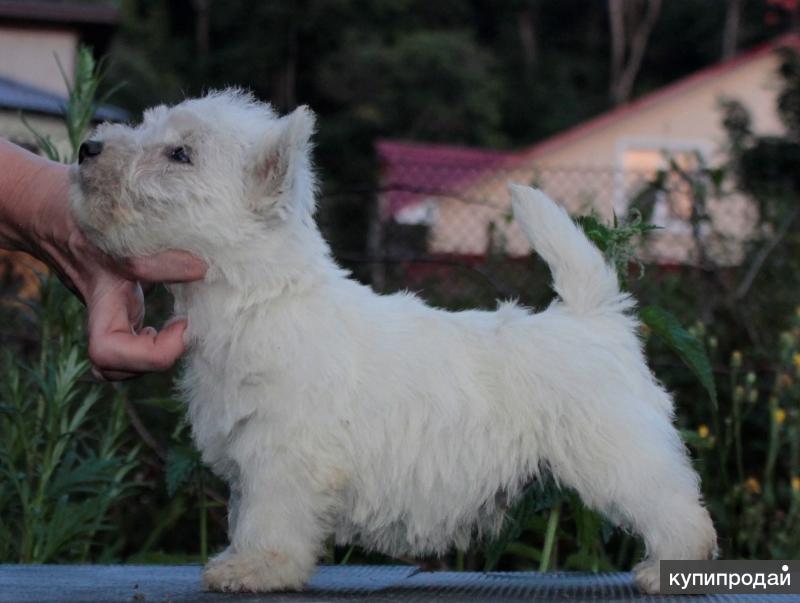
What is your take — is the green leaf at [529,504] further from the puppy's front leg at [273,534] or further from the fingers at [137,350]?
the fingers at [137,350]

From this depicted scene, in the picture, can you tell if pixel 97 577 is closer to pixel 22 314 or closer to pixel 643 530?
pixel 643 530

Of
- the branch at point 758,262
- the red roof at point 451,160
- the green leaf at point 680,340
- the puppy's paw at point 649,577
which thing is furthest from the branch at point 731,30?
the puppy's paw at point 649,577

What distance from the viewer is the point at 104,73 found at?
515 cm

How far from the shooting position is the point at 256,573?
354 centimetres

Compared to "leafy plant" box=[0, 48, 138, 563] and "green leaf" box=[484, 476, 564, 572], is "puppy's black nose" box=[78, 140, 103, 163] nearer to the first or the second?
"leafy plant" box=[0, 48, 138, 563]

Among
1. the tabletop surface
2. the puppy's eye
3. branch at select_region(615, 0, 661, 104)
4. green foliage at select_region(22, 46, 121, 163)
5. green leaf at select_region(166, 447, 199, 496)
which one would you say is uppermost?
branch at select_region(615, 0, 661, 104)

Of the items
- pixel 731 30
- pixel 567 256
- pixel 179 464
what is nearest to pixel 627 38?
pixel 731 30

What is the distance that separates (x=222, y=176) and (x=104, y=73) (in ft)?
5.58

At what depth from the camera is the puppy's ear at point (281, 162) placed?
3.61 meters

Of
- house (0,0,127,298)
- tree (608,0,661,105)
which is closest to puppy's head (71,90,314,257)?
house (0,0,127,298)

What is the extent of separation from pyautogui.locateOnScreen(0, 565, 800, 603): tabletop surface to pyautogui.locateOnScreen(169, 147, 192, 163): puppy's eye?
119 cm

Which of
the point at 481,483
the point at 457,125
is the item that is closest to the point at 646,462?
the point at 481,483

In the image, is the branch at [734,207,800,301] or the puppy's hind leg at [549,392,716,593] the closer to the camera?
the puppy's hind leg at [549,392,716,593]

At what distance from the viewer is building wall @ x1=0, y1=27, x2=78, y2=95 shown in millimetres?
18344
